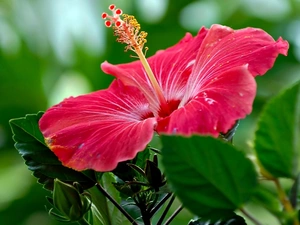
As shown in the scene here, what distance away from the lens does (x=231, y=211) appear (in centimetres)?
40

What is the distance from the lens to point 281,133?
385mm

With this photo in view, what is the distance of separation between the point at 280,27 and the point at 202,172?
8.29 ft

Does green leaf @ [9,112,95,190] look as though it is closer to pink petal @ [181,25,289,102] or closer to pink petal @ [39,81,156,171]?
pink petal @ [39,81,156,171]

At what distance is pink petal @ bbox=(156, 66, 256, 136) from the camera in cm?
48

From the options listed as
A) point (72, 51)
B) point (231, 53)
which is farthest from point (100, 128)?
point (72, 51)

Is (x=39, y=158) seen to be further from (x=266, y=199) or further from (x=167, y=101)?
(x=266, y=199)

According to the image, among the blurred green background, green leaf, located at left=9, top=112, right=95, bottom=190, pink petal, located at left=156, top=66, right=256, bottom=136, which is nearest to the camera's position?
pink petal, located at left=156, top=66, right=256, bottom=136

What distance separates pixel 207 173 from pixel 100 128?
21cm

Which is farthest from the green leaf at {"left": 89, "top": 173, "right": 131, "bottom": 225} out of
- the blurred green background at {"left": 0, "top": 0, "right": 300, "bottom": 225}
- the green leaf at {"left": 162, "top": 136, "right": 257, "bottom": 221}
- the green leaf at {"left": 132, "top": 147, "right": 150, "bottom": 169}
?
the blurred green background at {"left": 0, "top": 0, "right": 300, "bottom": 225}

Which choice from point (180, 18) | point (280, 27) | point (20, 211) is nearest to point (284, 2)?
point (280, 27)

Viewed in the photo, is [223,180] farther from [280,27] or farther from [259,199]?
[280,27]

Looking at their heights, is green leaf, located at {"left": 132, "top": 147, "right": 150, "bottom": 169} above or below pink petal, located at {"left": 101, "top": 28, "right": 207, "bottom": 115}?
below

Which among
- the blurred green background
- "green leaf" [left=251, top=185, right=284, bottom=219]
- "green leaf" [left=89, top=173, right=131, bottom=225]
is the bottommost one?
the blurred green background

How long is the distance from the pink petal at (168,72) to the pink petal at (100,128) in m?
0.01
